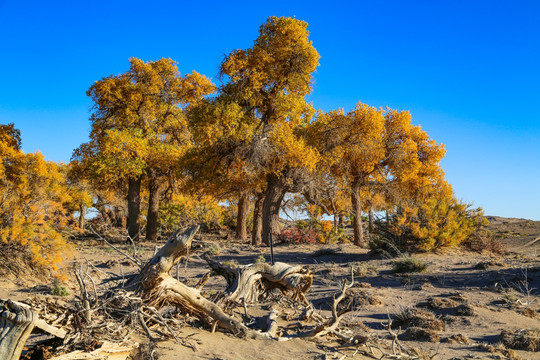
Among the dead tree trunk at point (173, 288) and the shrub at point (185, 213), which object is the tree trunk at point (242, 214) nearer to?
the shrub at point (185, 213)

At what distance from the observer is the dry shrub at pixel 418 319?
804 centimetres

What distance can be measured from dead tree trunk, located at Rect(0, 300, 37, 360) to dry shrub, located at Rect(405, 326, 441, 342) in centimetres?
585

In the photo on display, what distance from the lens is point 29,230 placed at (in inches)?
445

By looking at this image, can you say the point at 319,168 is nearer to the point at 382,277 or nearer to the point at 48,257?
the point at 382,277

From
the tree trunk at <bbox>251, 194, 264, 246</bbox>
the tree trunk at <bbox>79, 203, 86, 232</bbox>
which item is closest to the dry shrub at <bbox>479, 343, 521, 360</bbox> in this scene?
the tree trunk at <bbox>251, 194, 264, 246</bbox>

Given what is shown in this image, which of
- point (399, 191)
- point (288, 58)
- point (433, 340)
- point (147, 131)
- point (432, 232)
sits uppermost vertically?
point (288, 58)

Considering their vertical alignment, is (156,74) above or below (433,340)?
above

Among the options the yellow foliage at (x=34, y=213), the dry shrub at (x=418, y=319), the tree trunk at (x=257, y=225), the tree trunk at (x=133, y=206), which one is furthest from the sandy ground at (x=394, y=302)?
the tree trunk at (x=133, y=206)

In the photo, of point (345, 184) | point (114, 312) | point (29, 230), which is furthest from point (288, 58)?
point (114, 312)

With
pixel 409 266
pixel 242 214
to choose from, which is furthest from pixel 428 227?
pixel 242 214

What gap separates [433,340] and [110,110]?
65.8 ft

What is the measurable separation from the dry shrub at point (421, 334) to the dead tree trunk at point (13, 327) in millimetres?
5854

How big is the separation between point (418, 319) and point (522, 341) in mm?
1672

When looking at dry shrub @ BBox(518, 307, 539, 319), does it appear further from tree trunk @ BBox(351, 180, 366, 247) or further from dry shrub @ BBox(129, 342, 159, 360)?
tree trunk @ BBox(351, 180, 366, 247)
